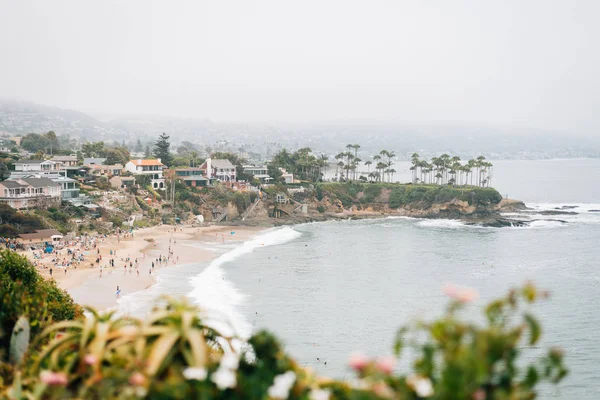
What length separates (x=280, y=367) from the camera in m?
6.05

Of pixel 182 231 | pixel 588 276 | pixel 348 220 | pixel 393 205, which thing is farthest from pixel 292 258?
pixel 393 205

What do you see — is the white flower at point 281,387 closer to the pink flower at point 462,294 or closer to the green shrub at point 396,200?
the pink flower at point 462,294

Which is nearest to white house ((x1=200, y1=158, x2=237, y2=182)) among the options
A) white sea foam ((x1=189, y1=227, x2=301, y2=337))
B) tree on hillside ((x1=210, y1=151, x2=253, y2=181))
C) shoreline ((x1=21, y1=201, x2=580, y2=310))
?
tree on hillside ((x1=210, y1=151, x2=253, y2=181))

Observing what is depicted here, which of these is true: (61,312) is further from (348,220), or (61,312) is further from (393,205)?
(393,205)

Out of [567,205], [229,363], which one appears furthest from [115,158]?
[229,363]

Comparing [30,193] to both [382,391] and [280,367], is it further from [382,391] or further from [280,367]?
[382,391]

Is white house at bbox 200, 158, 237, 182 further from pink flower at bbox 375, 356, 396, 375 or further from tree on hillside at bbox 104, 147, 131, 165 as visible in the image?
pink flower at bbox 375, 356, 396, 375

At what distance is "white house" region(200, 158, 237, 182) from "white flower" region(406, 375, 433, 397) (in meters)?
99.3

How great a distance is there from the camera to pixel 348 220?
99375mm

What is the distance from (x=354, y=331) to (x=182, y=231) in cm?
4694

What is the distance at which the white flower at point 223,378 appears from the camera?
5.23 meters

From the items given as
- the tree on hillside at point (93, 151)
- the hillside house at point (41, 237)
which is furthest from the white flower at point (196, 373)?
the tree on hillside at point (93, 151)

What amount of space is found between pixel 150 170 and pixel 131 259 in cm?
3836

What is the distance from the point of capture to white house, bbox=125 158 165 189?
9200cm
